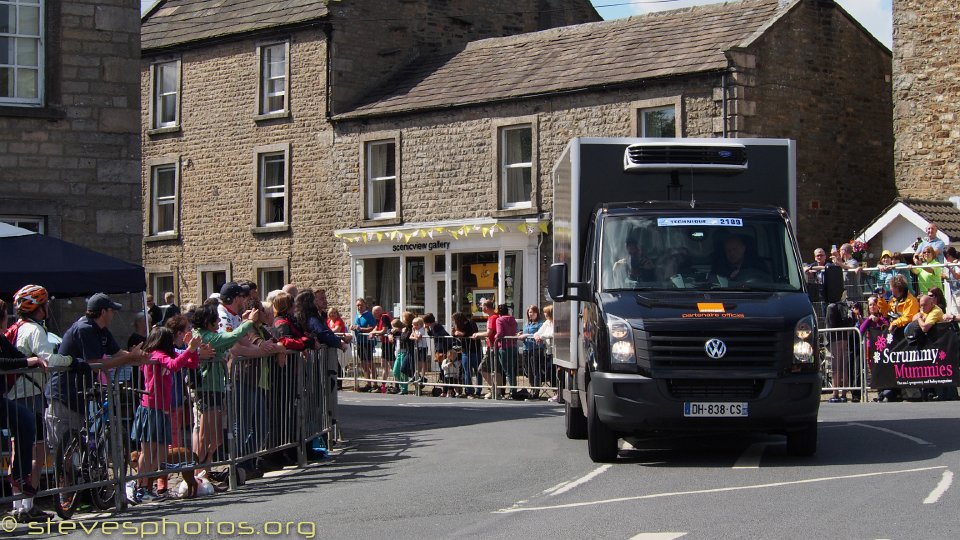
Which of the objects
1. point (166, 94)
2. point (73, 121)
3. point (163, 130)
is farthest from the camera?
point (166, 94)

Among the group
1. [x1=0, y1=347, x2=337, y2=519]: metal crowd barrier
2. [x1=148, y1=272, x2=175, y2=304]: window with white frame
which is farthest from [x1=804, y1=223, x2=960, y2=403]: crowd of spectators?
[x1=148, y1=272, x2=175, y2=304]: window with white frame

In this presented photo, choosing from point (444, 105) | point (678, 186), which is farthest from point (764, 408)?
point (444, 105)

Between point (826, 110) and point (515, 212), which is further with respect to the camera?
point (515, 212)

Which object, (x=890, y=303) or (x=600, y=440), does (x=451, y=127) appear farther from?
(x=600, y=440)

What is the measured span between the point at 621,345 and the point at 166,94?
2903 centimetres

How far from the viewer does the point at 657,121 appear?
1157 inches

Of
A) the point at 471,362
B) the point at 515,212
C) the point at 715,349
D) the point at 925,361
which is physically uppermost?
the point at 515,212

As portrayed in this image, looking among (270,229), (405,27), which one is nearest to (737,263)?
(270,229)

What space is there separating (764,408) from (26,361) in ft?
20.2

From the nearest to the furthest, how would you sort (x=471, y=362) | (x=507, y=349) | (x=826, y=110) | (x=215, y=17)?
1. (x=507, y=349)
2. (x=471, y=362)
3. (x=826, y=110)
4. (x=215, y=17)

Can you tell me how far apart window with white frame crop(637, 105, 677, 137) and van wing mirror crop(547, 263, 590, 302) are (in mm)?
16468

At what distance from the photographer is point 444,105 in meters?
32.6

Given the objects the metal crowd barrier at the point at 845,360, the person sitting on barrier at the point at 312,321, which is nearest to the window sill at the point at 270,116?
the metal crowd barrier at the point at 845,360

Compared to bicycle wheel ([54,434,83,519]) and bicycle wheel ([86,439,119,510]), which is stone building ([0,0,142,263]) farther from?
bicycle wheel ([54,434,83,519])
